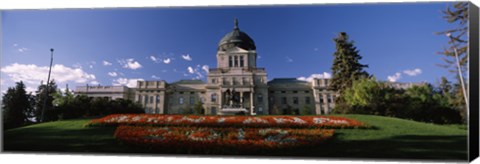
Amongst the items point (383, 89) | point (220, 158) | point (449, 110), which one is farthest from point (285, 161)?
point (383, 89)

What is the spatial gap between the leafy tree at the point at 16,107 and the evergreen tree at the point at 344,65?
718 inches

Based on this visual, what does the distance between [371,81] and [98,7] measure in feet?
49.3

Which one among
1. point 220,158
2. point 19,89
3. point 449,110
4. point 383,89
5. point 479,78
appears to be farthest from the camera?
point 383,89

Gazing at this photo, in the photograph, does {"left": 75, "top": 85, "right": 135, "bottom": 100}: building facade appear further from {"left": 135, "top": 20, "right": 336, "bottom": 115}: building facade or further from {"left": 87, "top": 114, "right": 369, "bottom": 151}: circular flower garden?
{"left": 135, "top": 20, "right": 336, "bottom": 115}: building facade

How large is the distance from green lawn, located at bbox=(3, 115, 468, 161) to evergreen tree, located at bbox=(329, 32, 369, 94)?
11.9 m

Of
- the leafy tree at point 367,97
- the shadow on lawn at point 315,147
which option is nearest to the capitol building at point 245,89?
the leafy tree at point 367,97

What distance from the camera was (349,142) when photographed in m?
9.66

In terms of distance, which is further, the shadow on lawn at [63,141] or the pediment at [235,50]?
the pediment at [235,50]

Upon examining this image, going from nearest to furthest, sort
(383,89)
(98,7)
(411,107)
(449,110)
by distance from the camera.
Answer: (98,7)
(449,110)
(411,107)
(383,89)

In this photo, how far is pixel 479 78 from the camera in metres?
8.25

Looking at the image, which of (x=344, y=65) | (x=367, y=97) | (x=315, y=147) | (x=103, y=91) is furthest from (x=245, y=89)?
(x=315, y=147)

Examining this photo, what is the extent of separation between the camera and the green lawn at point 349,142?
868 cm

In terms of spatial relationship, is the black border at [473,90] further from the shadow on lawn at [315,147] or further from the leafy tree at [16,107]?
the leafy tree at [16,107]

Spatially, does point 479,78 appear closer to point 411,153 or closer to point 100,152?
point 411,153
